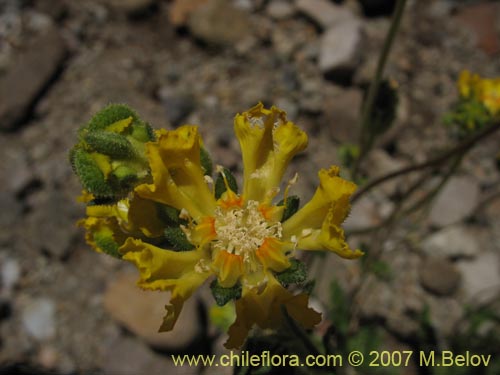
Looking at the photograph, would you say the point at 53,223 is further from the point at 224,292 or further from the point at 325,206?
the point at 325,206

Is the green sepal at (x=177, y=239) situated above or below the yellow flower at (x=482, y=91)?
below

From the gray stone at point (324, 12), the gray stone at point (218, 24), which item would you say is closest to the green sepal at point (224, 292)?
the gray stone at point (218, 24)

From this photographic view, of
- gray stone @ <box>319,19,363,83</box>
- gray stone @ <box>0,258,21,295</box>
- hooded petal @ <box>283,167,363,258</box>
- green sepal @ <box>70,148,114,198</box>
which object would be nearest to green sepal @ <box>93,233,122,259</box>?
green sepal @ <box>70,148,114,198</box>

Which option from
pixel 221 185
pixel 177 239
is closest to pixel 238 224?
pixel 221 185

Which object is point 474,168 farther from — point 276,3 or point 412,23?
point 276,3

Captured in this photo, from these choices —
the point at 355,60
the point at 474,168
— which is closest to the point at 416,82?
the point at 355,60

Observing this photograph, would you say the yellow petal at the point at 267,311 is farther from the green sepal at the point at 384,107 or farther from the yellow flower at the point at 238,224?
the green sepal at the point at 384,107
